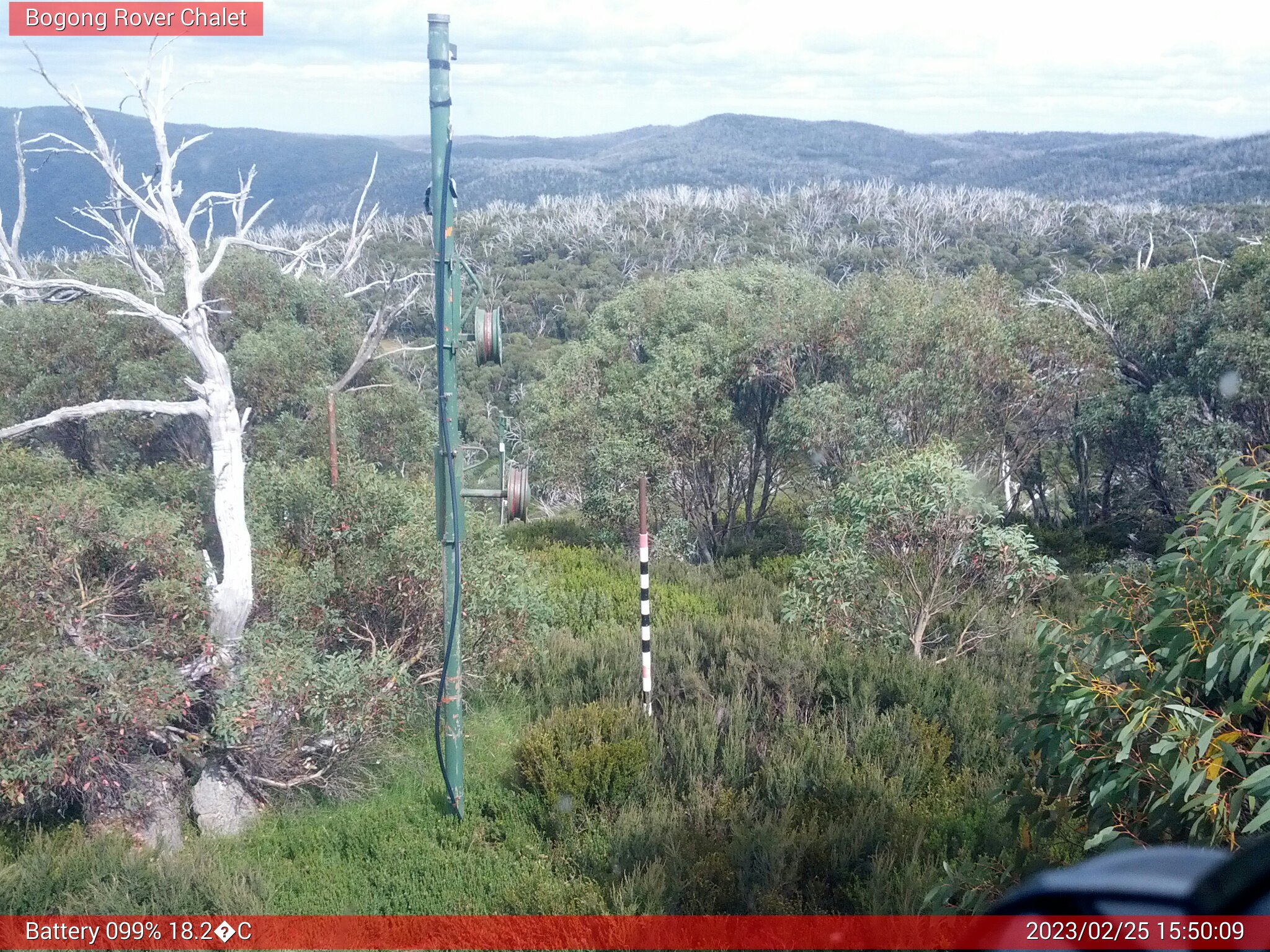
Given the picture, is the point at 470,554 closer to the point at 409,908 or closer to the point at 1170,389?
the point at 409,908

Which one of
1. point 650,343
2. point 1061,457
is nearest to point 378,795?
point 650,343

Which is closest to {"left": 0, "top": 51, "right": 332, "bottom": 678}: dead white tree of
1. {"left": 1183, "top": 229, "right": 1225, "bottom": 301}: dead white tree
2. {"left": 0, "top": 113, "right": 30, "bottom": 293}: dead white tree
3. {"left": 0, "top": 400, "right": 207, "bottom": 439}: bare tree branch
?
{"left": 0, "top": 400, "right": 207, "bottom": 439}: bare tree branch

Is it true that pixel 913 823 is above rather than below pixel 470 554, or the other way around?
below

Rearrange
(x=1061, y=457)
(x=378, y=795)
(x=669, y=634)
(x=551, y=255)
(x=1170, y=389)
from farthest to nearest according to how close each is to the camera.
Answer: (x=551, y=255)
(x=1061, y=457)
(x=1170, y=389)
(x=669, y=634)
(x=378, y=795)

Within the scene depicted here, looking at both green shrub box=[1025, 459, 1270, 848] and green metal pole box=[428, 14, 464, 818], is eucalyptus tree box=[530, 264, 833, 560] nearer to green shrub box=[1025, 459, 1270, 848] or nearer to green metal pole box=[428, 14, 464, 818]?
green metal pole box=[428, 14, 464, 818]

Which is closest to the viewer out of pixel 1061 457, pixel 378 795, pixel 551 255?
pixel 378 795

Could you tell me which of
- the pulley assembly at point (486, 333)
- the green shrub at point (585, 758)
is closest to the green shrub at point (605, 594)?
the green shrub at point (585, 758)

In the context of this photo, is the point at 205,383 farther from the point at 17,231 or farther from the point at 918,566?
the point at 17,231
